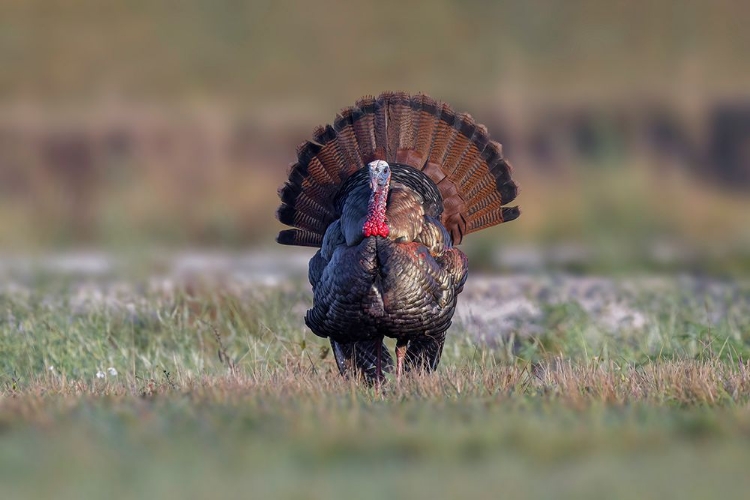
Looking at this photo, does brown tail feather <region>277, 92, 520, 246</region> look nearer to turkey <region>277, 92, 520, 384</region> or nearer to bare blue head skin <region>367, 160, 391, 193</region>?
turkey <region>277, 92, 520, 384</region>

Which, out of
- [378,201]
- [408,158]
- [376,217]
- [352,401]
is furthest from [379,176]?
[352,401]

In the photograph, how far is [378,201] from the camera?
25.0ft

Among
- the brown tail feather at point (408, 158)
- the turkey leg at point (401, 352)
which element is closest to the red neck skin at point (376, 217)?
the turkey leg at point (401, 352)

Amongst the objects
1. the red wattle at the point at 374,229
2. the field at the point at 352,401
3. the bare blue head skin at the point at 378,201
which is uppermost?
the bare blue head skin at the point at 378,201

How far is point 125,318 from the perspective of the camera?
9.42 metres

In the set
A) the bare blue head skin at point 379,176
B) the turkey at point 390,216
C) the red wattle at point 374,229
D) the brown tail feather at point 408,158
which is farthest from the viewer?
the brown tail feather at point 408,158

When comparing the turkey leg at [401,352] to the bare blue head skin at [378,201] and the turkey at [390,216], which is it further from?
the bare blue head skin at [378,201]

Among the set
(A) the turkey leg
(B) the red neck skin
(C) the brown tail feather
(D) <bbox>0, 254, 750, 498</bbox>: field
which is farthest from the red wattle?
(C) the brown tail feather

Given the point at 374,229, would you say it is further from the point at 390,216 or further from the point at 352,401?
the point at 352,401

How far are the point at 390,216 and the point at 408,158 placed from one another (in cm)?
106

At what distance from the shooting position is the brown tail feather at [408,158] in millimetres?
8570

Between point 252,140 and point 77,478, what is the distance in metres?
15.9

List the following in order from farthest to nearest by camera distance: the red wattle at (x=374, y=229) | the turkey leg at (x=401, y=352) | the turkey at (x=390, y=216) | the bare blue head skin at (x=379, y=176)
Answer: the turkey leg at (x=401, y=352) < the bare blue head skin at (x=379, y=176) < the red wattle at (x=374, y=229) < the turkey at (x=390, y=216)

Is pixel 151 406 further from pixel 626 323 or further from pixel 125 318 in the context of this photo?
pixel 626 323
